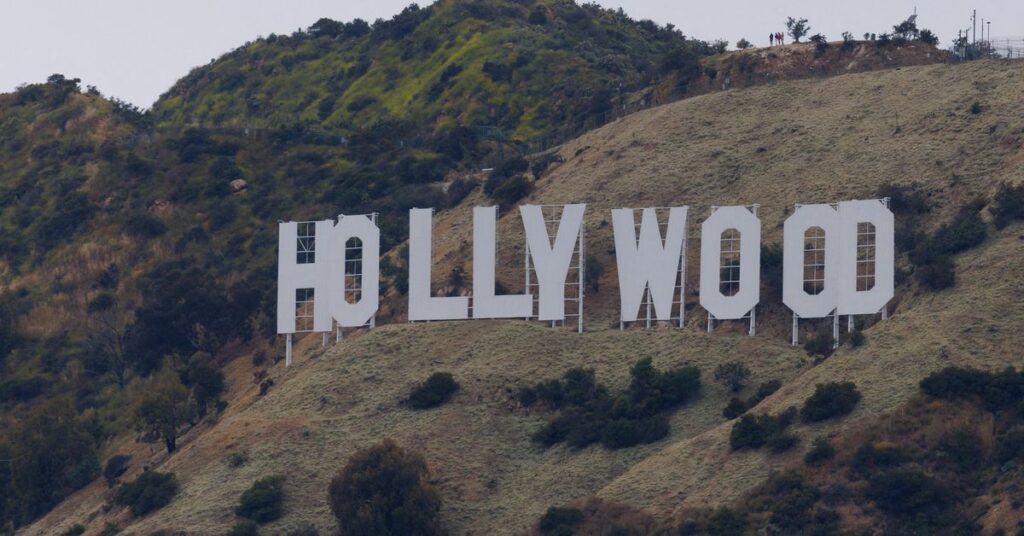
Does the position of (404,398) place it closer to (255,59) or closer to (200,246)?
(200,246)

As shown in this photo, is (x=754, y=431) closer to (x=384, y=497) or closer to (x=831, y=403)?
(x=831, y=403)

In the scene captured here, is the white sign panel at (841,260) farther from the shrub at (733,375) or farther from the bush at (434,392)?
the bush at (434,392)

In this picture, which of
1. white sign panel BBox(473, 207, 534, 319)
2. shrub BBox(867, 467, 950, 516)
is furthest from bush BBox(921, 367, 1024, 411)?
white sign panel BBox(473, 207, 534, 319)

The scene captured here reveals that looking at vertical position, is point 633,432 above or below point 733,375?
below

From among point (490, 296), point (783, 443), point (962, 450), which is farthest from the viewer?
point (490, 296)

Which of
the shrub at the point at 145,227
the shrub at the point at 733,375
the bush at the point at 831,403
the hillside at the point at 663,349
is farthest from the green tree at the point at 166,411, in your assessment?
the bush at the point at 831,403

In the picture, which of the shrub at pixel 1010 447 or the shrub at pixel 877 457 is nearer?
the shrub at pixel 1010 447

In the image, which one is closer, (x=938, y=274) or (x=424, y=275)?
(x=938, y=274)

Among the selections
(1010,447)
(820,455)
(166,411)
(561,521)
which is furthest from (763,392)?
(166,411)
